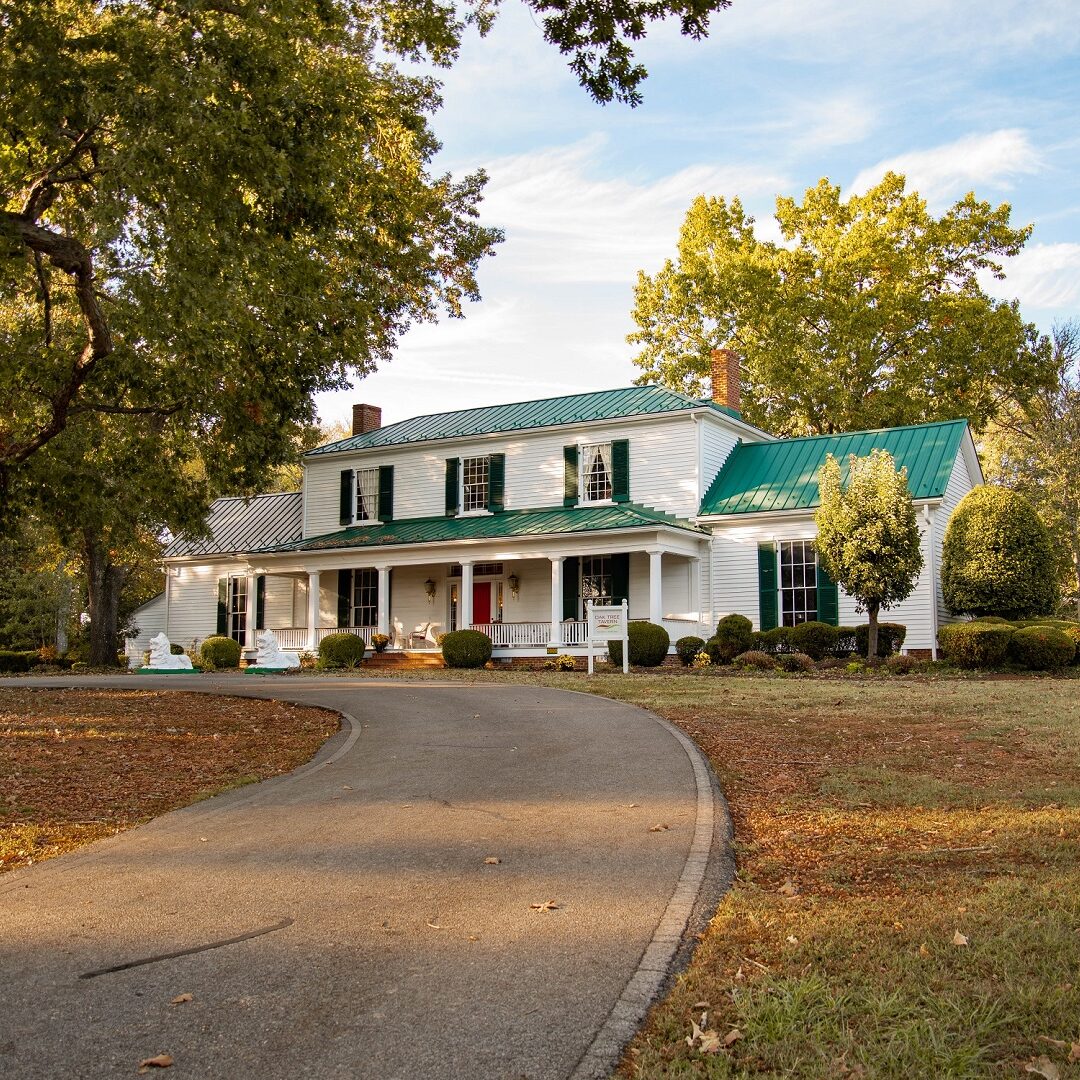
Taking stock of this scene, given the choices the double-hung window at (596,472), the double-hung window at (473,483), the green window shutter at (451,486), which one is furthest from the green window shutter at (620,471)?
the green window shutter at (451,486)

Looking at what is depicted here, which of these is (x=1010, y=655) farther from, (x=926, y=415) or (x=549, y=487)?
(x=926, y=415)

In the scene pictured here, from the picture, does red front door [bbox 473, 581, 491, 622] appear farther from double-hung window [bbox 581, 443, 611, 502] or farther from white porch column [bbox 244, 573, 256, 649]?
white porch column [bbox 244, 573, 256, 649]

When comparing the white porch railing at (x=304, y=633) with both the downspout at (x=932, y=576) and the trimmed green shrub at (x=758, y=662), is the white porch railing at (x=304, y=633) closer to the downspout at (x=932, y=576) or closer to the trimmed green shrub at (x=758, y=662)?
the trimmed green shrub at (x=758, y=662)

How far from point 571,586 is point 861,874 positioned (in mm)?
22630

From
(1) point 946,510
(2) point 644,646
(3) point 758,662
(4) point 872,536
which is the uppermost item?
(1) point 946,510

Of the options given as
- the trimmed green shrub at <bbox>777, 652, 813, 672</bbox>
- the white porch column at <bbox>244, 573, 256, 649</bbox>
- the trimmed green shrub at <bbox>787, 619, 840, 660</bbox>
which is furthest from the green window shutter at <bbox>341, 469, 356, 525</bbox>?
the trimmed green shrub at <bbox>777, 652, 813, 672</bbox>

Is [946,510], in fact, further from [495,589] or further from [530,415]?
Result: [495,589]

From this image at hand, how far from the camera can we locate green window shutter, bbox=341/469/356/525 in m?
32.8

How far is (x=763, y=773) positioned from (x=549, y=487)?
20765 mm

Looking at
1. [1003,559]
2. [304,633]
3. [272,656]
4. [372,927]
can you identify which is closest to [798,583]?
[1003,559]

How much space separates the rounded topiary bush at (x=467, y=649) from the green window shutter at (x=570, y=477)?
4.53 meters

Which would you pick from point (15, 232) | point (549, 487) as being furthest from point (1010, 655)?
point (15, 232)

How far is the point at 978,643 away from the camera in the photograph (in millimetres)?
20781

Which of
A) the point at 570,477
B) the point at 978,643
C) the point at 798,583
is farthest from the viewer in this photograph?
the point at 570,477
